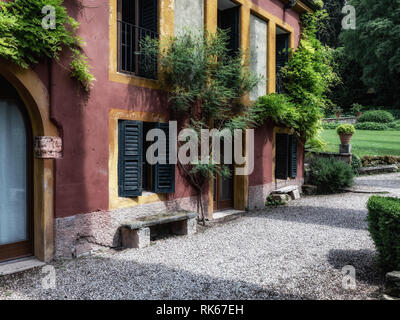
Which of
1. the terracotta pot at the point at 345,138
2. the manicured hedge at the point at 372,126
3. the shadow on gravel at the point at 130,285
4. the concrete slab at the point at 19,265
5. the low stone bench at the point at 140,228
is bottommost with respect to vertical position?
the shadow on gravel at the point at 130,285

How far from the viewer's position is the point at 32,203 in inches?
196

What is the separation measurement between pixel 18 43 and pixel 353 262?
5719mm

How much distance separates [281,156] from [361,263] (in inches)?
228

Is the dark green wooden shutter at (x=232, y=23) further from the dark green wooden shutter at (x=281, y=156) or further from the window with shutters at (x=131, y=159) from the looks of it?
the window with shutters at (x=131, y=159)

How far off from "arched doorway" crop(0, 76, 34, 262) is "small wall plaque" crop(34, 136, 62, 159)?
25 cm

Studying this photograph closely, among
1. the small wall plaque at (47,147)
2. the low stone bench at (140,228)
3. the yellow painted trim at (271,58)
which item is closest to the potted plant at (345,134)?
the yellow painted trim at (271,58)

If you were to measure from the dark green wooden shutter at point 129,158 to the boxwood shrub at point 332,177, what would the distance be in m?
7.74

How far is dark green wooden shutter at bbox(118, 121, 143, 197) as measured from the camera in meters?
5.73

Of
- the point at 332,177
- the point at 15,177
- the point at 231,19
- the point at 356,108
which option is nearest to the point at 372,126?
the point at 356,108

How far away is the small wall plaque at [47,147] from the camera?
15.5ft

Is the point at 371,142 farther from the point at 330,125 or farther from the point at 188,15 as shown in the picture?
the point at 188,15

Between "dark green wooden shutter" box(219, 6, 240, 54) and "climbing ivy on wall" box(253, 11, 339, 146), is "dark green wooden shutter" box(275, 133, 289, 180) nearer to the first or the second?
"climbing ivy on wall" box(253, 11, 339, 146)

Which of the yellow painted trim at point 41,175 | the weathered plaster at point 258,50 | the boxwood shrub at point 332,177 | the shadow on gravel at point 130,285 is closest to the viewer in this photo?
the shadow on gravel at point 130,285
